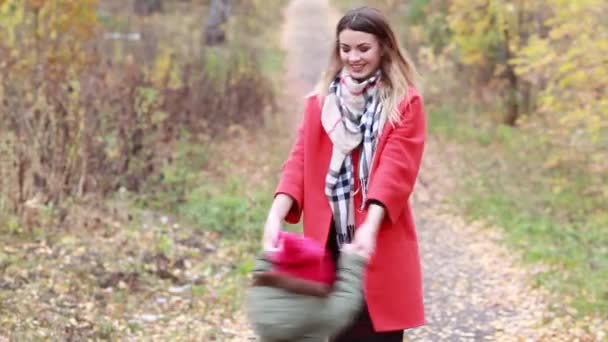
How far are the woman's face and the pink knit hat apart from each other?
2.47 feet

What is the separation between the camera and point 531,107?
14469 millimetres

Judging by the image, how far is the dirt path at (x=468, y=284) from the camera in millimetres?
6234

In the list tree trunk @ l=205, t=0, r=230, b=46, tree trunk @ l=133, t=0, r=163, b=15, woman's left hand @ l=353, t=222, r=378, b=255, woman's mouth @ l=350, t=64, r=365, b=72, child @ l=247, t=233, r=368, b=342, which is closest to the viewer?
child @ l=247, t=233, r=368, b=342

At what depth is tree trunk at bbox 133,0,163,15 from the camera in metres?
25.8

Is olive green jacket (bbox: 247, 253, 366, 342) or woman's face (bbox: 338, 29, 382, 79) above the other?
woman's face (bbox: 338, 29, 382, 79)

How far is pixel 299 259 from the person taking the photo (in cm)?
267

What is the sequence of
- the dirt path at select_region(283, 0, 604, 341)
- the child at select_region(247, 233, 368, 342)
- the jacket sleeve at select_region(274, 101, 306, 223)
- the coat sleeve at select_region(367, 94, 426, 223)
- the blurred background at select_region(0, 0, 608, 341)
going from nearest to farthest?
the child at select_region(247, 233, 368, 342), the coat sleeve at select_region(367, 94, 426, 223), the jacket sleeve at select_region(274, 101, 306, 223), the dirt path at select_region(283, 0, 604, 341), the blurred background at select_region(0, 0, 608, 341)

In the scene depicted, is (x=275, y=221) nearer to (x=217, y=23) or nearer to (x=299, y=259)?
(x=299, y=259)

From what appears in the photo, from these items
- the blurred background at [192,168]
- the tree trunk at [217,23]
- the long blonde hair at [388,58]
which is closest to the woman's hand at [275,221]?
the long blonde hair at [388,58]

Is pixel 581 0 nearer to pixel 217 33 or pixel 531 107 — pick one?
pixel 531 107

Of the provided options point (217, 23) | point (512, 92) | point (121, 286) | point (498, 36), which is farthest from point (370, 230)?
point (217, 23)

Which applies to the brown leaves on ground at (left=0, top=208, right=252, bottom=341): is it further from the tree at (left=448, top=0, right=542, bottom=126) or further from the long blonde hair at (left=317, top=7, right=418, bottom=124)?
the tree at (left=448, top=0, right=542, bottom=126)

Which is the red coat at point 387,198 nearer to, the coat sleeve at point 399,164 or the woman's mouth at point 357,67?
the coat sleeve at point 399,164

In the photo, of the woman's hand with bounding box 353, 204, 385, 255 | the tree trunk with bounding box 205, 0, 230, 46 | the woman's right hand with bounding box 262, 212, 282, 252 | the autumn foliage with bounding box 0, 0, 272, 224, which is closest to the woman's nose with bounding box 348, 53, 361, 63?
the woman's hand with bounding box 353, 204, 385, 255
